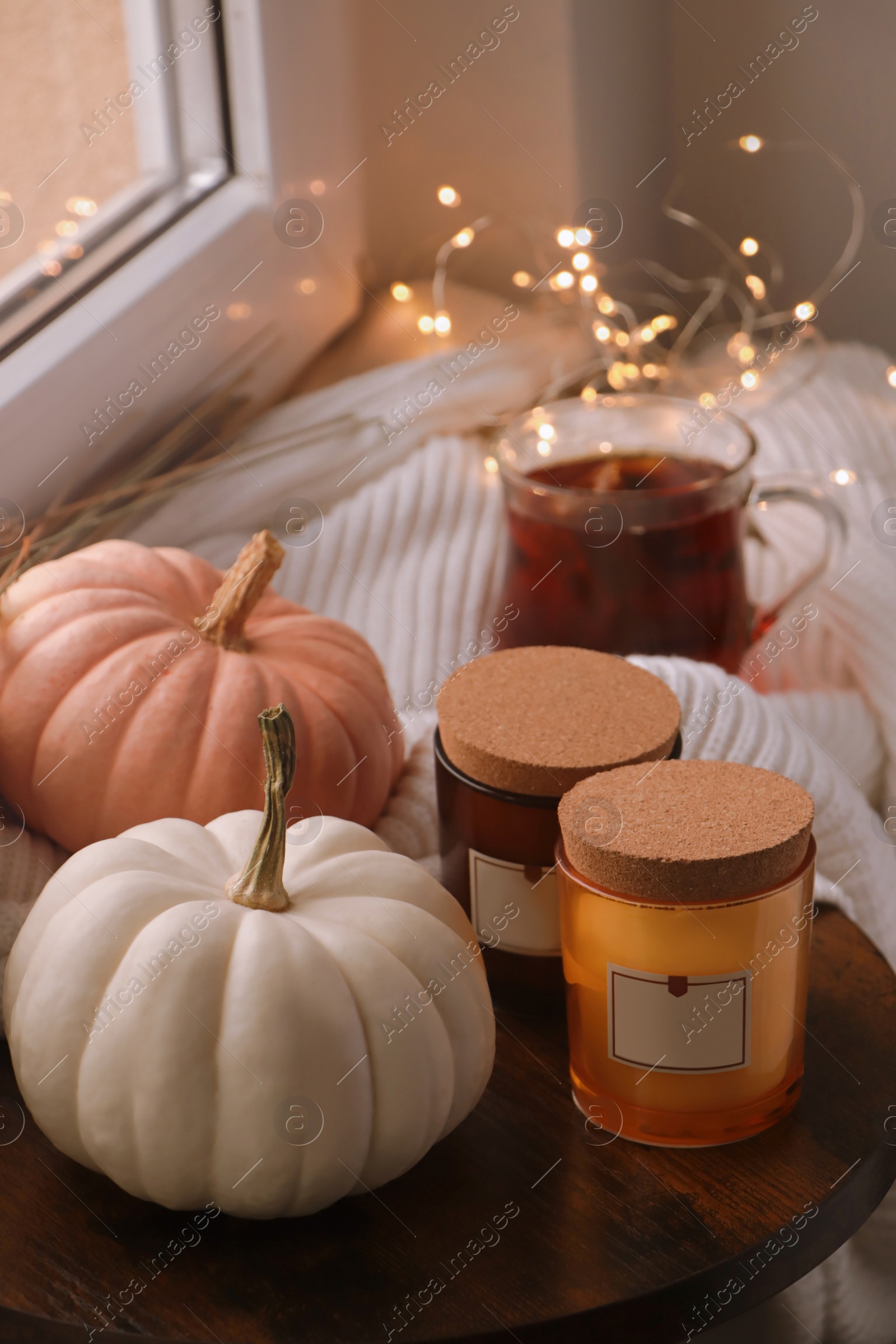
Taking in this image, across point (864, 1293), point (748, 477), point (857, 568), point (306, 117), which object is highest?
point (306, 117)

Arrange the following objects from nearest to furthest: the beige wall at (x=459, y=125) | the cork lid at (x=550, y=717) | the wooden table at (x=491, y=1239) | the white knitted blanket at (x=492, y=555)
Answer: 1. the wooden table at (x=491, y=1239)
2. the cork lid at (x=550, y=717)
3. the white knitted blanket at (x=492, y=555)
4. the beige wall at (x=459, y=125)

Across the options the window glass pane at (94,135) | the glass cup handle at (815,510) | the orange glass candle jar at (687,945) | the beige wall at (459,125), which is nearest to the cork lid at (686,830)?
the orange glass candle jar at (687,945)

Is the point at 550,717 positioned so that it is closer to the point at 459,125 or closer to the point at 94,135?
the point at 94,135

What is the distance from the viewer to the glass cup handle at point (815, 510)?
0.92 meters

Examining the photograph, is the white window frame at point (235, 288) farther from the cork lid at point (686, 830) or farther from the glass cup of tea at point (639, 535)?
the cork lid at point (686, 830)

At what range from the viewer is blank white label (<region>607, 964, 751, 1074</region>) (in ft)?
1.58

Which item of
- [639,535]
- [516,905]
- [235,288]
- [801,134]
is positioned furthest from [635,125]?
[516,905]

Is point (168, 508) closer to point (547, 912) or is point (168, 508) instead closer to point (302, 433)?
point (302, 433)

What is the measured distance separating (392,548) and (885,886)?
42 centimetres

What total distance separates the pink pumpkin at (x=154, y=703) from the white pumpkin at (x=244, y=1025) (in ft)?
0.37

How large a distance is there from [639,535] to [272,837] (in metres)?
0.41

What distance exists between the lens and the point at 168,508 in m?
0.92

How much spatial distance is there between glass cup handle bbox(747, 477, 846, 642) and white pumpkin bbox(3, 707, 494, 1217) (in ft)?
1.69

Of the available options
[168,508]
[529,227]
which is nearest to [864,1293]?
[168,508]
